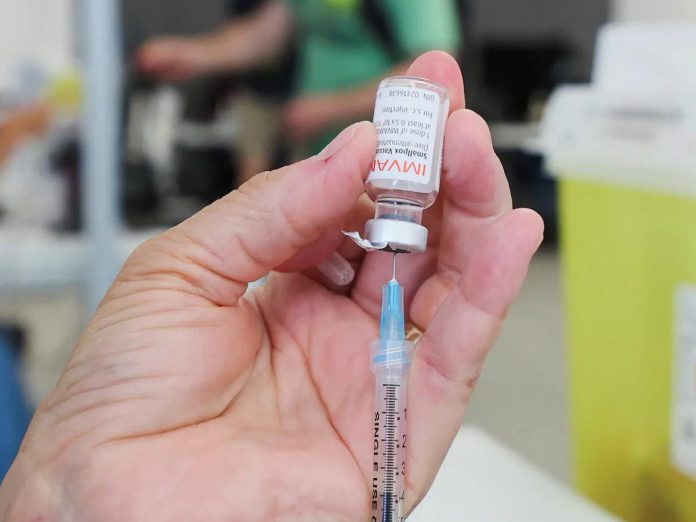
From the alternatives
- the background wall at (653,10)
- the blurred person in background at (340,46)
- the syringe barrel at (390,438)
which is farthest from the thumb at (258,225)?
the background wall at (653,10)

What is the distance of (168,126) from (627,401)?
187cm

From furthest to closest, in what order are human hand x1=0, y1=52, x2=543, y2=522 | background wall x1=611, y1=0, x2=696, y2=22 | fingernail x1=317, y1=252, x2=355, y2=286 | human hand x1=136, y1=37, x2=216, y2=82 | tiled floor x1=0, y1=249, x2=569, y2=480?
human hand x1=136, y1=37, x2=216, y2=82 < background wall x1=611, y1=0, x2=696, y2=22 < tiled floor x1=0, y1=249, x2=569, y2=480 < fingernail x1=317, y1=252, x2=355, y2=286 < human hand x1=0, y1=52, x2=543, y2=522

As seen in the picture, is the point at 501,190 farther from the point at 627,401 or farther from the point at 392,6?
the point at 392,6

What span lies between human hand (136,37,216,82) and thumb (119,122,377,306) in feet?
5.02

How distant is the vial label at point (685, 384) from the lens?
62 cm

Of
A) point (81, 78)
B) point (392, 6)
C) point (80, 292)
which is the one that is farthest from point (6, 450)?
point (81, 78)

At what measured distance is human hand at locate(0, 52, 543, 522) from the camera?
1.51ft

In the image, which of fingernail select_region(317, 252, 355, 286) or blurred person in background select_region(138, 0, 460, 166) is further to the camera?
blurred person in background select_region(138, 0, 460, 166)

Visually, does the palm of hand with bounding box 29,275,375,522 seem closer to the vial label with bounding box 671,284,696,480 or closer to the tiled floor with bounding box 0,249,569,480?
the vial label with bounding box 671,284,696,480

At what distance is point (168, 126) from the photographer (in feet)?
7.49

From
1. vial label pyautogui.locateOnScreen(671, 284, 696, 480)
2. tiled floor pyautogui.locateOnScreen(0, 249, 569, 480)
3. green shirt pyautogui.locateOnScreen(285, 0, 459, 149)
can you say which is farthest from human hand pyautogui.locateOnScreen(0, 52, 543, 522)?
green shirt pyautogui.locateOnScreen(285, 0, 459, 149)

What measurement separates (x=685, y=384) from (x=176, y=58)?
170 centimetres

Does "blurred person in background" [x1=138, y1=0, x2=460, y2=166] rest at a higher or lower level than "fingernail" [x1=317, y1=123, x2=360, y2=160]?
higher

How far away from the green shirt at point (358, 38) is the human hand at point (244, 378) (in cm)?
93
